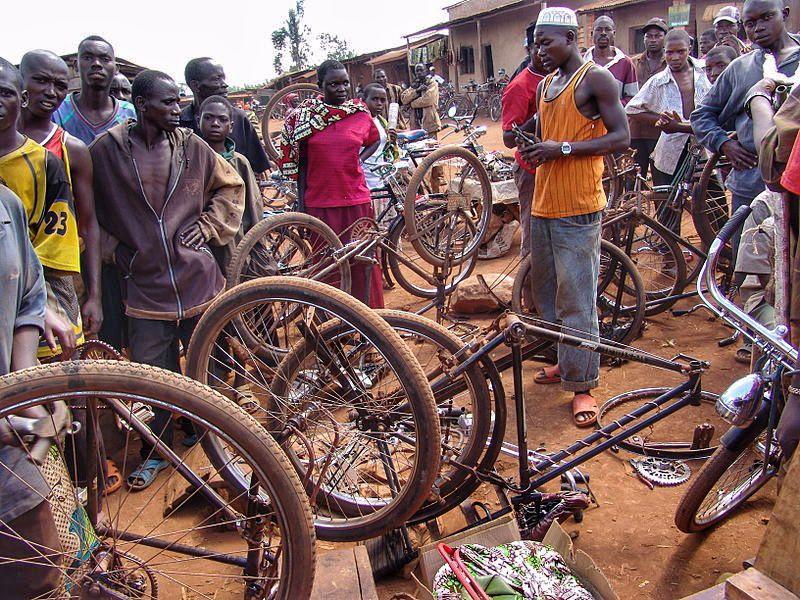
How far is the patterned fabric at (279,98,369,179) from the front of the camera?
4840 mm

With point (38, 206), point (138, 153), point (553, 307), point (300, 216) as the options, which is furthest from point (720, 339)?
point (38, 206)

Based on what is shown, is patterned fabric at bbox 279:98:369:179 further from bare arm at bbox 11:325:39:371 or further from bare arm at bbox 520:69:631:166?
bare arm at bbox 11:325:39:371

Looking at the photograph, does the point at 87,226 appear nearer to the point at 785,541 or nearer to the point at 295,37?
the point at 785,541

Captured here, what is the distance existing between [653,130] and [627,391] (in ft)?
10.6

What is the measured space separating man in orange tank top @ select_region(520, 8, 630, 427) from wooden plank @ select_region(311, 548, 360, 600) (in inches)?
65.1

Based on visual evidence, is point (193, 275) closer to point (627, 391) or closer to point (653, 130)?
point (627, 391)

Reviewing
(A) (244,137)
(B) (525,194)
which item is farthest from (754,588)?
(A) (244,137)

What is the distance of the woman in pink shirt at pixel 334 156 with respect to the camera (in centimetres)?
486

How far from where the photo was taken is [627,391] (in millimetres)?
4391

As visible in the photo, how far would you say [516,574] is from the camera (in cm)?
230

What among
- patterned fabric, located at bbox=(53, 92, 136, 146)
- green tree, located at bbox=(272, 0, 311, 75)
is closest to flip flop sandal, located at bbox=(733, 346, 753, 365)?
patterned fabric, located at bbox=(53, 92, 136, 146)

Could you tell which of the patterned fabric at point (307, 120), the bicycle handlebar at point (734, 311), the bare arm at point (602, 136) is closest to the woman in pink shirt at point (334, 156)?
the patterned fabric at point (307, 120)

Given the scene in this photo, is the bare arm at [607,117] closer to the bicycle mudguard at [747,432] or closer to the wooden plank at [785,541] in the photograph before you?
the bicycle mudguard at [747,432]

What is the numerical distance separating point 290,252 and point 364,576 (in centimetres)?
265
